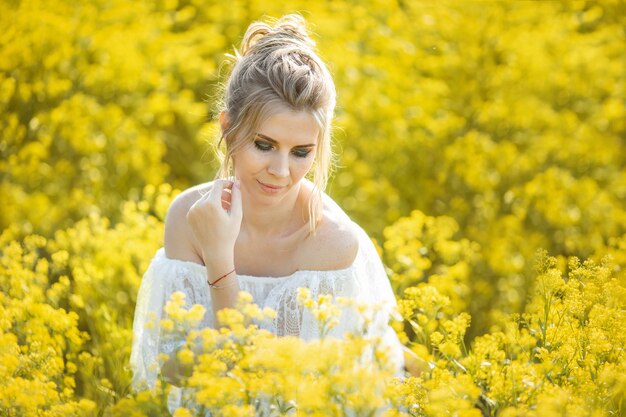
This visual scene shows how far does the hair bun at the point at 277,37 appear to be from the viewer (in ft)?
7.12

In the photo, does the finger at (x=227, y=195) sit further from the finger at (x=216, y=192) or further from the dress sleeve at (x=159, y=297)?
the dress sleeve at (x=159, y=297)

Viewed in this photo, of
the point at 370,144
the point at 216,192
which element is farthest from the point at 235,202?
the point at 370,144

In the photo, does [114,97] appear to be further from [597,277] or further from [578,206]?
[597,277]

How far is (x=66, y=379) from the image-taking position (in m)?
1.98

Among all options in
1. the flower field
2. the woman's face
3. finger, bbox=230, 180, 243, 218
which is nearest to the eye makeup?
the woman's face

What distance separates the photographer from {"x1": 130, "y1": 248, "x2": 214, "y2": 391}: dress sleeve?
228 centimetres

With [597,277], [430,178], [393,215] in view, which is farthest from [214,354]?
[430,178]

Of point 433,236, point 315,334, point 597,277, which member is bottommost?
point 433,236

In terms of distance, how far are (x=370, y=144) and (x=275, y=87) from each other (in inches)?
88.3

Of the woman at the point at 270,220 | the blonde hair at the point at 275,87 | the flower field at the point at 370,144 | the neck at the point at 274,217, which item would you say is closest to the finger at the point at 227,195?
the woman at the point at 270,220

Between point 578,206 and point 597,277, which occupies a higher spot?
point 597,277

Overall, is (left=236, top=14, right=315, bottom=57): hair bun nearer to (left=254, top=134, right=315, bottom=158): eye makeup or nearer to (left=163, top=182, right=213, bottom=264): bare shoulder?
(left=254, top=134, right=315, bottom=158): eye makeup

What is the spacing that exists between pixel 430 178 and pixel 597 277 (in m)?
2.35

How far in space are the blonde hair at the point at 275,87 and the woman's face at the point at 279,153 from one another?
0.06 ft
